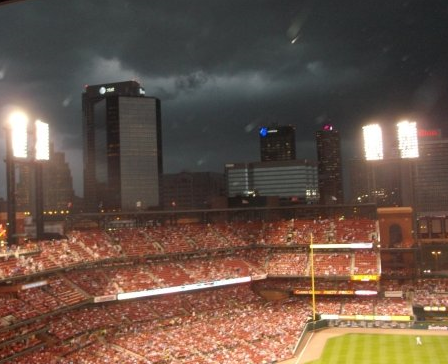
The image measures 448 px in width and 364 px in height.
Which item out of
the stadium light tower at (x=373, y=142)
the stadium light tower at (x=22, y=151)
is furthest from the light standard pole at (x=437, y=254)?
the stadium light tower at (x=22, y=151)

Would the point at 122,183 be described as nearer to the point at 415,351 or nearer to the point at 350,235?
the point at 350,235

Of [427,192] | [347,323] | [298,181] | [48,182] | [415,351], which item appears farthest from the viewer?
[48,182]

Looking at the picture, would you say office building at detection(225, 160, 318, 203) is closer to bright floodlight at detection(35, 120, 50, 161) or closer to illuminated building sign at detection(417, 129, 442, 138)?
illuminated building sign at detection(417, 129, 442, 138)

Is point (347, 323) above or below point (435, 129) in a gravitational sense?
below

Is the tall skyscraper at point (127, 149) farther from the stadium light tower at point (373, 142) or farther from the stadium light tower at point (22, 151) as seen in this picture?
the stadium light tower at point (22, 151)

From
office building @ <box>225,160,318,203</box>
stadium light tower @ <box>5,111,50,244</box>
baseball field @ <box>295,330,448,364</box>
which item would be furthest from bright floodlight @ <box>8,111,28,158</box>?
office building @ <box>225,160,318,203</box>

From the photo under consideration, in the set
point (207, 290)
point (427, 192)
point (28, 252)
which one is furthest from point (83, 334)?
point (427, 192)
